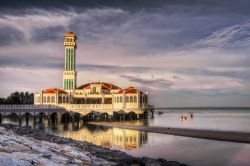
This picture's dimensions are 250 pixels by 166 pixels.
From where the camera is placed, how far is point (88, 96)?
86500 millimetres

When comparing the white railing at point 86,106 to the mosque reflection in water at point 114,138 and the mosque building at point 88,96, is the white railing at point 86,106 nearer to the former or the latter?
the mosque building at point 88,96

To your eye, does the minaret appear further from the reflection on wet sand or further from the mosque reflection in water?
the reflection on wet sand

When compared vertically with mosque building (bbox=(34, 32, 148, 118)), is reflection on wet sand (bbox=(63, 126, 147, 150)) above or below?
below

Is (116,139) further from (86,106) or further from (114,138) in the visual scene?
(86,106)

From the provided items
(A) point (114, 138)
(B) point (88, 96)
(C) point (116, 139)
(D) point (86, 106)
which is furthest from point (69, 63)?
(C) point (116, 139)

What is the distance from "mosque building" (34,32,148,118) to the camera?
7850 cm

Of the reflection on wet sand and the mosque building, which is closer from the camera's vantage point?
the reflection on wet sand

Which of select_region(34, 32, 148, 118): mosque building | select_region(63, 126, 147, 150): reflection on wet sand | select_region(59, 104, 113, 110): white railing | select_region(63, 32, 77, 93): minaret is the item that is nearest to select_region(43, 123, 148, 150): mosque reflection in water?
select_region(63, 126, 147, 150): reflection on wet sand

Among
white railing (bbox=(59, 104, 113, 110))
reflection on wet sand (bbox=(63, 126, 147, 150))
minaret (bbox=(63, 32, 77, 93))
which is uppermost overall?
minaret (bbox=(63, 32, 77, 93))

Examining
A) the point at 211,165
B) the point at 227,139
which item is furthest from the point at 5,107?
the point at 211,165

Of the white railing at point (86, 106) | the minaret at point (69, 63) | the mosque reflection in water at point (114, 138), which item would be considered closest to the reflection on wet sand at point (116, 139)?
the mosque reflection in water at point (114, 138)

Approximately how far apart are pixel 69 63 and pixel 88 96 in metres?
12.1

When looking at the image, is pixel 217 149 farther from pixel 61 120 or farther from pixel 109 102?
pixel 109 102

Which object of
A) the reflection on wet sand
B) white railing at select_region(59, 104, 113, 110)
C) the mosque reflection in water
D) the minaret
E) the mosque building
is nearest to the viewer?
the reflection on wet sand
